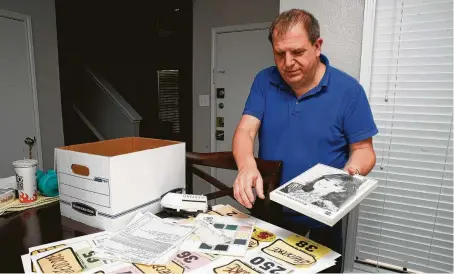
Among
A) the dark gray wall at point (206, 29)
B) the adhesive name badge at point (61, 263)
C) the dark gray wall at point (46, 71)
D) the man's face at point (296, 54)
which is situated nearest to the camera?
the adhesive name badge at point (61, 263)

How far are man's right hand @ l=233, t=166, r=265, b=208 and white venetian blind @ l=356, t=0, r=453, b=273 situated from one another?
2.92 feet

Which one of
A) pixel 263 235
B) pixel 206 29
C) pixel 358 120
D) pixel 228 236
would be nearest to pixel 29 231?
pixel 228 236

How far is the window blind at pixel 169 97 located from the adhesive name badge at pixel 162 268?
3183 millimetres

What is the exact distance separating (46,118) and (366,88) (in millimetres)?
3208

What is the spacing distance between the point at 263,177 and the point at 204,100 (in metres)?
2.66

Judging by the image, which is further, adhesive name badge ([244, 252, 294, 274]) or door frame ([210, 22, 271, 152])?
door frame ([210, 22, 271, 152])

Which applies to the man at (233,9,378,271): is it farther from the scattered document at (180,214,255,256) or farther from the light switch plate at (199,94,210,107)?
the light switch plate at (199,94,210,107)

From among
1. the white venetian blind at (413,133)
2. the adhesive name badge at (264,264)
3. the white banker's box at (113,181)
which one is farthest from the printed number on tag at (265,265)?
the white venetian blind at (413,133)

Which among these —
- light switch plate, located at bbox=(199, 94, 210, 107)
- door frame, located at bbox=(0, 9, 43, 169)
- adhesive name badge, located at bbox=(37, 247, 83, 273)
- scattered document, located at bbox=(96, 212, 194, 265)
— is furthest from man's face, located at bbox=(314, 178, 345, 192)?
door frame, located at bbox=(0, 9, 43, 169)

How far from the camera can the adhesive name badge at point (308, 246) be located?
2.64 feet

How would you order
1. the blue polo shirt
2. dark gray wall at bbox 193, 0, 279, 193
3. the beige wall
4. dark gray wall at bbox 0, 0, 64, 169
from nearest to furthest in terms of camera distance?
the blue polo shirt < the beige wall < dark gray wall at bbox 0, 0, 64, 169 < dark gray wall at bbox 193, 0, 279, 193

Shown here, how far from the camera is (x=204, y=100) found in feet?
12.2

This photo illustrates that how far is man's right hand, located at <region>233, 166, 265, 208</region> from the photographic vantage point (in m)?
0.94

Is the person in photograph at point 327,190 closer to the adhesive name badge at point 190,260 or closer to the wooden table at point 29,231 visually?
the adhesive name badge at point 190,260
